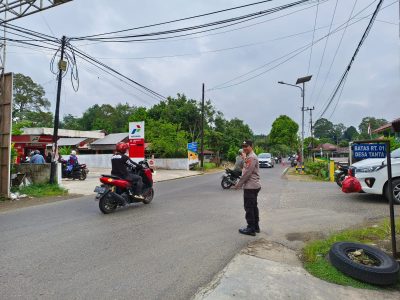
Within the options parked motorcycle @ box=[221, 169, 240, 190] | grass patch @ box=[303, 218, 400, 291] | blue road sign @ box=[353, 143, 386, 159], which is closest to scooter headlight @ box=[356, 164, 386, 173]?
grass patch @ box=[303, 218, 400, 291]

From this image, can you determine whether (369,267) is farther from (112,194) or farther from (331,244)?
(112,194)

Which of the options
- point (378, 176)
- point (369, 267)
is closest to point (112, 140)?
point (378, 176)

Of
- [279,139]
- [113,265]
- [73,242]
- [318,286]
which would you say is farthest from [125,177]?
[279,139]

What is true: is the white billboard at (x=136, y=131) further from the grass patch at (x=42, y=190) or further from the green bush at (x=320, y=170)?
the green bush at (x=320, y=170)

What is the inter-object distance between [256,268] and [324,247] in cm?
150

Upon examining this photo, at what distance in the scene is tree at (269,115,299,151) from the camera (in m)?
62.3

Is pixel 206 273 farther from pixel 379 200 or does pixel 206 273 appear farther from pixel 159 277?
pixel 379 200

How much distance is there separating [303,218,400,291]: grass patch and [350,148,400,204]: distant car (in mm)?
2604

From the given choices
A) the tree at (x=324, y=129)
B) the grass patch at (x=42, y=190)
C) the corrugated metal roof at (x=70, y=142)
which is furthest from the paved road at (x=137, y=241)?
the tree at (x=324, y=129)

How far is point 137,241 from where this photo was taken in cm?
564

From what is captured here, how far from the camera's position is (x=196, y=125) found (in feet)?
133

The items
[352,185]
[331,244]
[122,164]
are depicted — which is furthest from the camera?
[352,185]

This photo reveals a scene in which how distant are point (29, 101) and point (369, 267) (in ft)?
177

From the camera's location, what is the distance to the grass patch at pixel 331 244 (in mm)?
4023
